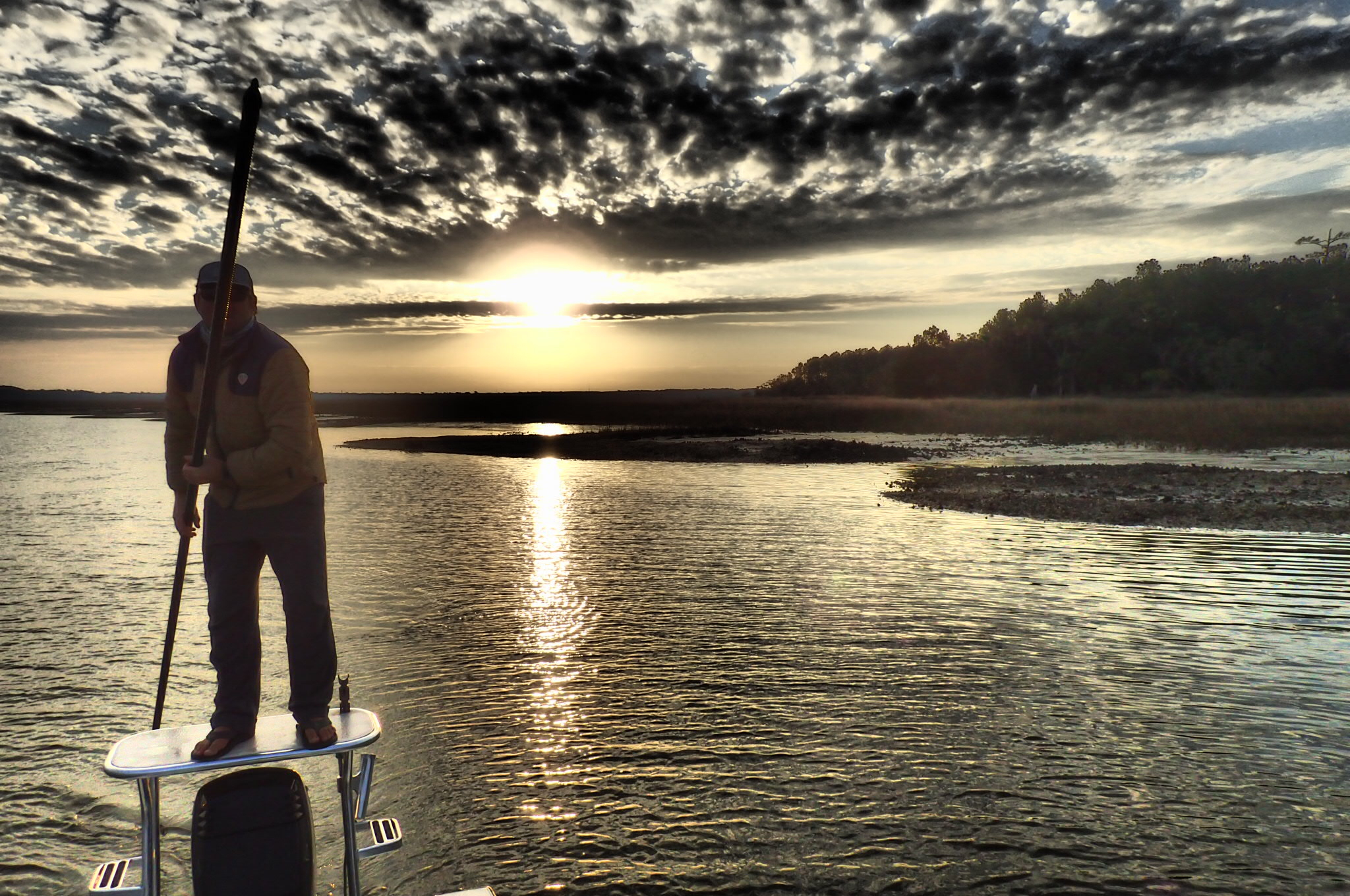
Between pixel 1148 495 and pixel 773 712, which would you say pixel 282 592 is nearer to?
pixel 773 712

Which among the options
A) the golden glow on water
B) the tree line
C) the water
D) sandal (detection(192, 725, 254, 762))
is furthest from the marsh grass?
sandal (detection(192, 725, 254, 762))

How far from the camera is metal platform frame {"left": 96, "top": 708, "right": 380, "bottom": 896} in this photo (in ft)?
11.4

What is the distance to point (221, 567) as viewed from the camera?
395 centimetres

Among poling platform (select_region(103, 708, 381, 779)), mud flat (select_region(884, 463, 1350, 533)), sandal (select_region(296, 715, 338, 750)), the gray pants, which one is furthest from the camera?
mud flat (select_region(884, 463, 1350, 533))

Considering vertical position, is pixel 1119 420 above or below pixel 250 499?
below

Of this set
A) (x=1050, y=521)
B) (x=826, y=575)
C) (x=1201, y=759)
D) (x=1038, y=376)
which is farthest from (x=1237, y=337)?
(x=1201, y=759)

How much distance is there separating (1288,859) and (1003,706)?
2732 mm

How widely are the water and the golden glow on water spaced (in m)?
0.05

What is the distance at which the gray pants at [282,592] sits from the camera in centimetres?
392

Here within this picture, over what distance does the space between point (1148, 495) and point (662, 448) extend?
29.2 m

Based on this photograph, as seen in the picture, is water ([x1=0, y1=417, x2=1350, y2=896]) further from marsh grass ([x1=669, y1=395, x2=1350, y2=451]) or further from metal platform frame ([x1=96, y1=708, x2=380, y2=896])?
marsh grass ([x1=669, y1=395, x2=1350, y2=451])

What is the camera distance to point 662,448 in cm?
5059

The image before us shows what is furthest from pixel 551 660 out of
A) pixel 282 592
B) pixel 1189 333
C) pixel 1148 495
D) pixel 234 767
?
pixel 1189 333

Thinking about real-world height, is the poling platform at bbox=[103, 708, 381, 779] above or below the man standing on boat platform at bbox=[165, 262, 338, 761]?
below
